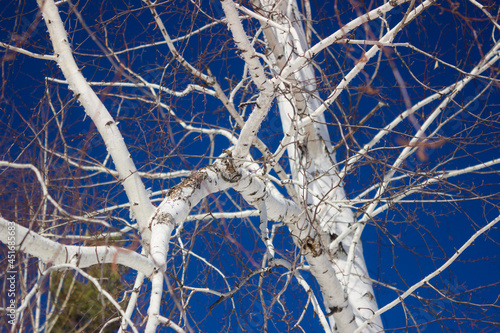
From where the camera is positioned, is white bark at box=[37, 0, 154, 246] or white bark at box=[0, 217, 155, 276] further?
white bark at box=[37, 0, 154, 246]

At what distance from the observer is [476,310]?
185cm

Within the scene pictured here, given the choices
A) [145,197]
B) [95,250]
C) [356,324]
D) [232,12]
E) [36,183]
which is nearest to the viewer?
[95,250]

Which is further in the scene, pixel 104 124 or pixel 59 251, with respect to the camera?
pixel 104 124

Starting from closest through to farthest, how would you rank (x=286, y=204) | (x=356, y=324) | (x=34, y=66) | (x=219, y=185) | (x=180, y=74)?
(x=219, y=185)
(x=286, y=204)
(x=356, y=324)
(x=180, y=74)
(x=34, y=66)

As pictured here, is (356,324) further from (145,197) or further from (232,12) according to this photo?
(232,12)

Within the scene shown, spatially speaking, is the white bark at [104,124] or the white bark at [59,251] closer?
the white bark at [59,251]

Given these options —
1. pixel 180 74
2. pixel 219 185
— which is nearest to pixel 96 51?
pixel 180 74

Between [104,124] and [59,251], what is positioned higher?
[104,124]

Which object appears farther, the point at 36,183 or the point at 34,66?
the point at 34,66

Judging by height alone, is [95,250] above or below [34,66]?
below

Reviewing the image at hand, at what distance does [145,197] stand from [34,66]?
2.73 meters

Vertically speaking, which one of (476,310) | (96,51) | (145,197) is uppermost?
(96,51)

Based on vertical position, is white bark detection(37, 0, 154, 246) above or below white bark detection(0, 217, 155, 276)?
above

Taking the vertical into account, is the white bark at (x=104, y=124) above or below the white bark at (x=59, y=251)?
above
